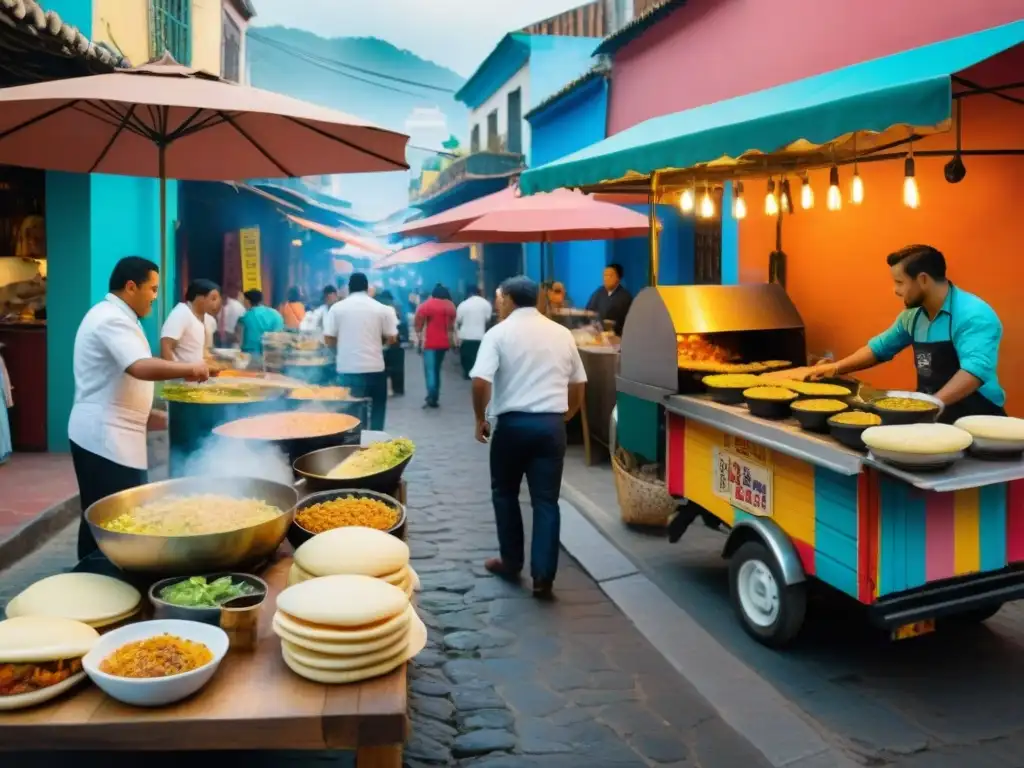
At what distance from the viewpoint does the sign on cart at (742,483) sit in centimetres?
486

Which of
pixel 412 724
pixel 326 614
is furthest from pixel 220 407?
pixel 326 614

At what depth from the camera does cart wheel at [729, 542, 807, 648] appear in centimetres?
460

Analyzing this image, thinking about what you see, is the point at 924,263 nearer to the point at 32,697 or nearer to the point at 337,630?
the point at 337,630

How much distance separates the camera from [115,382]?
181 inches

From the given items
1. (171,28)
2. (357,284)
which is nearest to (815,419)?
(357,284)

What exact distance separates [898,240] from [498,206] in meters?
5.36

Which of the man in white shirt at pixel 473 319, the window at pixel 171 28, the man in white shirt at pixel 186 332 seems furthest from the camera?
the man in white shirt at pixel 473 319

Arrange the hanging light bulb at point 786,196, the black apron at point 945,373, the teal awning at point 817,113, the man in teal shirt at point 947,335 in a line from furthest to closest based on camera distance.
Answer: the hanging light bulb at point 786,196
the black apron at point 945,373
the man in teal shirt at point 947,335
the teal awning at point 817,113

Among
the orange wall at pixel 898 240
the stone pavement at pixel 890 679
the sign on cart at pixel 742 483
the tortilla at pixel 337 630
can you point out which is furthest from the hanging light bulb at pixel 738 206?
the tortilla at pixel 337 630

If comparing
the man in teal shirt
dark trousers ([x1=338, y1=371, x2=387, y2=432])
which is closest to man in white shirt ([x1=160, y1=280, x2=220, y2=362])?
dark trousers ([x1=338, y1=371, x2=387, y2=432])

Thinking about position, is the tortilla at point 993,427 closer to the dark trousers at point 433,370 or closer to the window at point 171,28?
the dark trousers at point 433,370

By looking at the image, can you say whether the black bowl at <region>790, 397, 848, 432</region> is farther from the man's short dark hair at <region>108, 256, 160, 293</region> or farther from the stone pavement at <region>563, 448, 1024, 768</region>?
the man's short dark hair at <region>108, 256, 160, 293</region>

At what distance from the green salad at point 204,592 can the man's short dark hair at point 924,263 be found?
13.0ft

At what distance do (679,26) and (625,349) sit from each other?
301 inches
